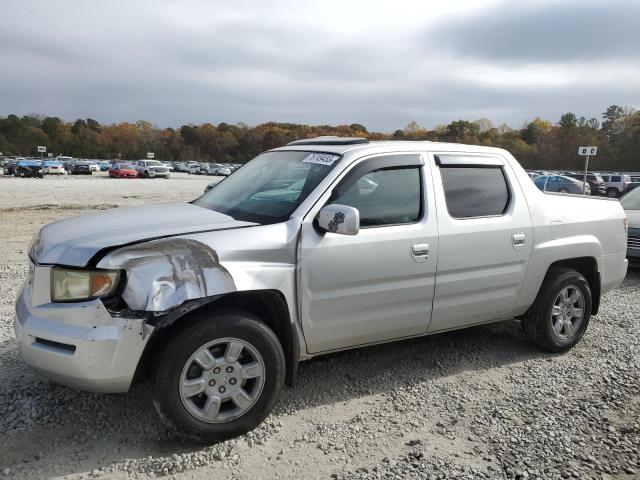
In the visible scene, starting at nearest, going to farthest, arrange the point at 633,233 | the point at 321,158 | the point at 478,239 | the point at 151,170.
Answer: the point at 321,158 → the point at 478,239 → the point at 633,233 → the point at 151,170

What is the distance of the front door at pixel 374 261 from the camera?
3363 millimetres

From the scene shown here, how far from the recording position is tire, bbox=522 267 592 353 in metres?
4.55

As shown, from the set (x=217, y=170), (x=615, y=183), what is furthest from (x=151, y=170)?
(x=615, y=183)

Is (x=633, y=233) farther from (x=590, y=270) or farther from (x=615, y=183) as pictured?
(x=615, y=183)

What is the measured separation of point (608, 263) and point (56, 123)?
466ft

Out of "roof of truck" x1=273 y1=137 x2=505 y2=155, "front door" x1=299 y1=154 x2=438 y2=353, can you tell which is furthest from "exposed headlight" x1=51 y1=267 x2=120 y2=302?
"roof of truck" x1=273 y1=137 x2=505 y2=155

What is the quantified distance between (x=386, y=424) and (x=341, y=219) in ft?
4.50

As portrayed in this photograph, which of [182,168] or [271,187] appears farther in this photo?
[182,168]

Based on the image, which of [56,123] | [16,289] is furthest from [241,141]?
[16,289]

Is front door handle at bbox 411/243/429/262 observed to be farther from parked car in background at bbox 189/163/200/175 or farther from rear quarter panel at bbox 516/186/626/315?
parked car in background at bbox 189/163/200/175

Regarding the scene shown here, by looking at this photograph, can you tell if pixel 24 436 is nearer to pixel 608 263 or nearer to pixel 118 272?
pixel 118 272

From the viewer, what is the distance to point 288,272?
3.25 m

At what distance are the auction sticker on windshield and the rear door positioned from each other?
0.81 metres

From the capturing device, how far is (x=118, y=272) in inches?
113
